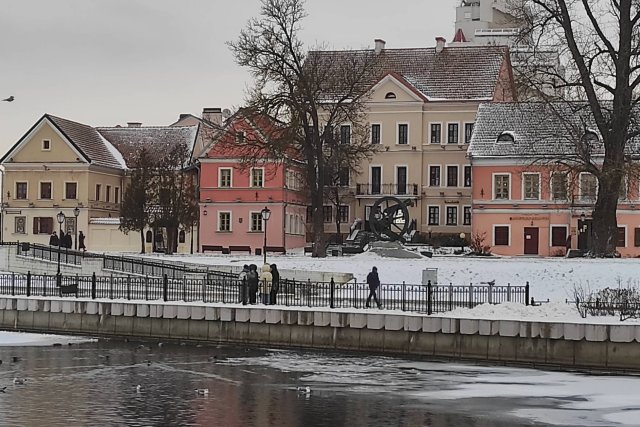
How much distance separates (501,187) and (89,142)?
110ft

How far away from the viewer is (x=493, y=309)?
34.2 metres

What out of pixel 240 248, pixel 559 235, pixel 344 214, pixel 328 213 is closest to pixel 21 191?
pixel 240 248

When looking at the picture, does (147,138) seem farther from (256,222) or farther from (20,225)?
(256,222)

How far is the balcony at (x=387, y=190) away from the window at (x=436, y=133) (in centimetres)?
353

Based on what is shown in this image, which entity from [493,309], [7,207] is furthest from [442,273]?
[7,207]

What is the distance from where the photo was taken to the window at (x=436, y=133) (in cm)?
8125

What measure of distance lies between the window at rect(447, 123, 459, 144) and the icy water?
159ft

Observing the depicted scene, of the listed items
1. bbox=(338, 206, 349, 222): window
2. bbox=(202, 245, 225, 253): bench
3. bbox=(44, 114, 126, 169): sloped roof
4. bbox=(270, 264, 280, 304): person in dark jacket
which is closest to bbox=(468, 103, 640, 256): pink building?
bbox=(338, 206, 349, 222): window

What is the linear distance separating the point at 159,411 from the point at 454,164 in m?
59.1

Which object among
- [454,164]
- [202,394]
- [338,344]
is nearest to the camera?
[202,394]

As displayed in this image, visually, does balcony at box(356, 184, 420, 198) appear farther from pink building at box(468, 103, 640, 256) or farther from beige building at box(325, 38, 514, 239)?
pink building at box(468, 103, 640, 256)

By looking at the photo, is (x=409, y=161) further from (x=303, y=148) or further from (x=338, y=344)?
(x=338, y=344)

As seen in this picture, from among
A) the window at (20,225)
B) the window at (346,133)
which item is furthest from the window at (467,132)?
the window at (20,225)

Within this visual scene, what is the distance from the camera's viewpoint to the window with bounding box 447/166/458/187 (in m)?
80.8
